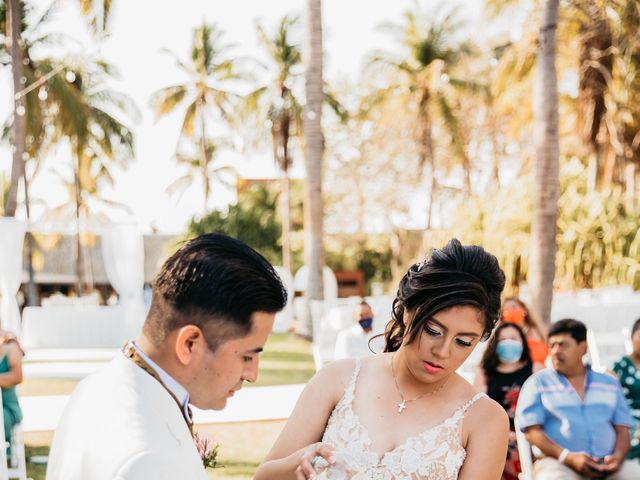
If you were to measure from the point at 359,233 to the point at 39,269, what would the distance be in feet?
69.3

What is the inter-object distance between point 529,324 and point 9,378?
493 centimetres

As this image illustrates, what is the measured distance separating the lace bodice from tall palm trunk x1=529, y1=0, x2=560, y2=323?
326 inches

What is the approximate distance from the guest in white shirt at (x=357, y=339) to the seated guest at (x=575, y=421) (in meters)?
3.63

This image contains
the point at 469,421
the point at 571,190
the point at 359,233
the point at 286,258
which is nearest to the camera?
the point at 469,421

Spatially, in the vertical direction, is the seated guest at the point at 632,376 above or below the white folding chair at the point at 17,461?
above

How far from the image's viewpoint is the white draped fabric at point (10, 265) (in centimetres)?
1469

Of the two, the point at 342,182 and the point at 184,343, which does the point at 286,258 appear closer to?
the point at 342,182

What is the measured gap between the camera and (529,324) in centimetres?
809

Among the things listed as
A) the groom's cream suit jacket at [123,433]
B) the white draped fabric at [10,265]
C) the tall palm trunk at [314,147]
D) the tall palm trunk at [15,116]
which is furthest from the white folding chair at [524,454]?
the tall palm trunk at [15,116]

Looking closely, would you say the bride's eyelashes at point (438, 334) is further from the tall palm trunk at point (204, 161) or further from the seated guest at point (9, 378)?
the tall palm trunk at point (204, 161)

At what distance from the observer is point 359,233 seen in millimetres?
42094

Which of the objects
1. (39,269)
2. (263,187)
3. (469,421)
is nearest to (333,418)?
(469,421)

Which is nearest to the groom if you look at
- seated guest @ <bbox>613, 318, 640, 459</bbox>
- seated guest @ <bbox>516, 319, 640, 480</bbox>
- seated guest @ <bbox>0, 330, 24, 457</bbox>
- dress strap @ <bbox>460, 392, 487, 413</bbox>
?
dress strap @ <bbox>460, 392, 487, 413</bbox>

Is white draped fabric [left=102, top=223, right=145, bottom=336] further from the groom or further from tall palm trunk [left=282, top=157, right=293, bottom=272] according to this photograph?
the groom
